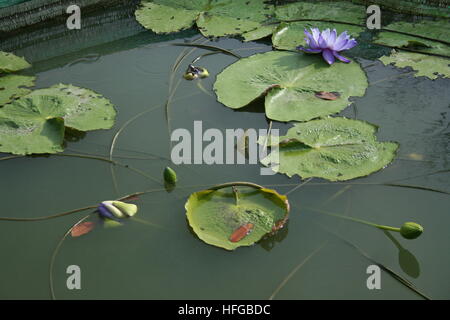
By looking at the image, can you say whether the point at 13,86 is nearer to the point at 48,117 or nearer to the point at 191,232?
the point at 48,117

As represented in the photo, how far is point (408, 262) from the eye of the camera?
2285mm

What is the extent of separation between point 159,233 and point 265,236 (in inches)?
20.8

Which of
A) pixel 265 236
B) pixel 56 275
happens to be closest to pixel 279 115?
pixel 265 236

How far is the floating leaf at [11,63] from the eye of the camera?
11.8 ft

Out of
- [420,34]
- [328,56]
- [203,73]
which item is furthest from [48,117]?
[420,34]

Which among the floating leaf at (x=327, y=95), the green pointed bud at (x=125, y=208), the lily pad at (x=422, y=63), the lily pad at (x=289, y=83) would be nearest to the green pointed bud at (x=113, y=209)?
the green pointed bud at (x=125, y=208)

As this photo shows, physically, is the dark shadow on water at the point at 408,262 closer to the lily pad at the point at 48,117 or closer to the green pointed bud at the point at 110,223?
the green pointed bud at the point at 110,223

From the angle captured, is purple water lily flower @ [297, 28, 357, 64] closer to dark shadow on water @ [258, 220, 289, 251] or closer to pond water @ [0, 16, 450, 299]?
pond water @ [0, 16, 450, 299]

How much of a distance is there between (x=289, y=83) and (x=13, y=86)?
6.21ft

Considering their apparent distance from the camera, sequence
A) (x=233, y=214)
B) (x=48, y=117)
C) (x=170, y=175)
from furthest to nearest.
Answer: (x=48, y=117)
(x=170, y=175)
(x=233, y=214)

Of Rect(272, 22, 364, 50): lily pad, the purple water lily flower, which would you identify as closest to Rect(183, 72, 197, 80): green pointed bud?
Rect(272, 22, 364, 50): lily pad

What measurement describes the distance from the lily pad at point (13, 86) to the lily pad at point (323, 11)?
1995 millimetres

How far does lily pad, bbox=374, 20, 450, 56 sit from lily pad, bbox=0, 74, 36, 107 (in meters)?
2.55

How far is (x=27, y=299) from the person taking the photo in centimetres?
224
